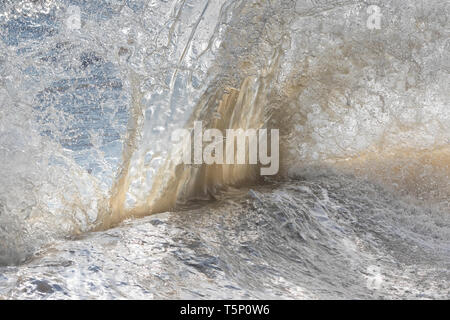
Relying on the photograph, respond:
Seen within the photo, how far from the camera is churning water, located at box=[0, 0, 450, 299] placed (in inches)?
64.5

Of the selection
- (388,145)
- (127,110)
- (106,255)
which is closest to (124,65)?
(127,110)

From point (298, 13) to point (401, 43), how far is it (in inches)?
24.9

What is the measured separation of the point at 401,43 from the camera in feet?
9.98

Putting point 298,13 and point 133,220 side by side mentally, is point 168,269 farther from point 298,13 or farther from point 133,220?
point 298,13
